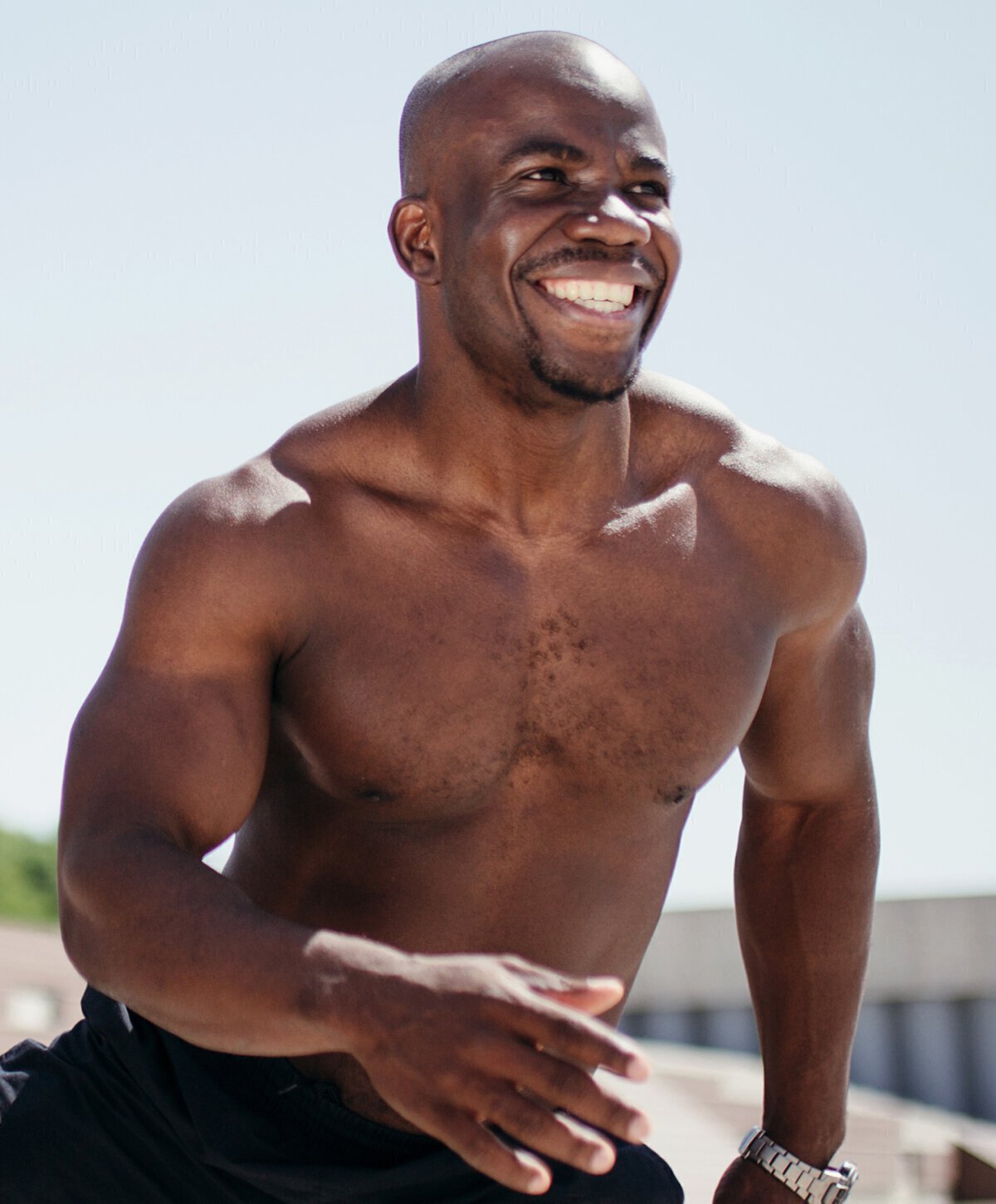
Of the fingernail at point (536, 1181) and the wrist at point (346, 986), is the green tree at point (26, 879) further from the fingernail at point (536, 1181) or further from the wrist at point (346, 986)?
the fingernail at point (536, 1181)

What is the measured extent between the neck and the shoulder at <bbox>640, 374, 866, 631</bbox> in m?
0.17

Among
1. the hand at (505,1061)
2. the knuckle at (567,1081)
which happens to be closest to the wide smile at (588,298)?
the hand at (505,1061)

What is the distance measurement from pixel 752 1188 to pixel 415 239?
140 cm

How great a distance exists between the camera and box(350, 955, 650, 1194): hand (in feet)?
4.51

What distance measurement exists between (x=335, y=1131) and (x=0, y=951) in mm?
3207

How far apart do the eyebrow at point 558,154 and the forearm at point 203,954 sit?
951 millimetres

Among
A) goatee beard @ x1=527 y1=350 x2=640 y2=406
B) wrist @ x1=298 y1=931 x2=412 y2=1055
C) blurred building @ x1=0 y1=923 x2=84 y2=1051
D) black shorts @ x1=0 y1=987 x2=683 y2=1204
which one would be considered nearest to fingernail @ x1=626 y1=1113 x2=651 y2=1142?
wrist @ x1=298 y1=931 x2=412 y2=1055

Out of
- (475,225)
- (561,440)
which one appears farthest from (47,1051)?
(475,225)

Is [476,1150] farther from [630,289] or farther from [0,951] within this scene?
[0,951]

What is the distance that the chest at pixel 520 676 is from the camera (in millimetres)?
2166

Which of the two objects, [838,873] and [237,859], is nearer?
[237,859]

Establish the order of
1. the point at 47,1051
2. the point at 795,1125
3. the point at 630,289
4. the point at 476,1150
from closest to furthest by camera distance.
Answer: the point at 476,1150 → the point at 630,289 → the point at 47,1051 → the point at 795,1125

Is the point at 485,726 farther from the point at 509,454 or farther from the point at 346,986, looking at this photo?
the point at 346,986

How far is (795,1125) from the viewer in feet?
8.30
